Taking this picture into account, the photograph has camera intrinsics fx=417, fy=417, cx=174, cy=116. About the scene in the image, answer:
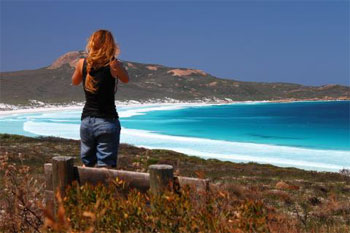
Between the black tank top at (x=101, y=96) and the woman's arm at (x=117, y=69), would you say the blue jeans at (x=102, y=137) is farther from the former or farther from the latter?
the woman's arm at (x=117, y=69)

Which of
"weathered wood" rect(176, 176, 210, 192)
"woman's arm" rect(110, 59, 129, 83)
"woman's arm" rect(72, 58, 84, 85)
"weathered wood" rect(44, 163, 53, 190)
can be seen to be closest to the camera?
"weathered wood" rect(176, 176, 210, 192)

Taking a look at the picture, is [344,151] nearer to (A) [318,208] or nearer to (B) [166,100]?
(A) [318,208]

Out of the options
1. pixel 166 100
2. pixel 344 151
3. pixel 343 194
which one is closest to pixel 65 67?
pixel 166 100

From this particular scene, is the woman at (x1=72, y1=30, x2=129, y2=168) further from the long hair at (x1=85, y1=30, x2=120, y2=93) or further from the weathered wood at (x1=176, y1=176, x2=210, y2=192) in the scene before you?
the weathered wood at (x1=176, y1=176, x2=210, y2=192)

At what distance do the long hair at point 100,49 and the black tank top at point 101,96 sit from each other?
79 millimetres

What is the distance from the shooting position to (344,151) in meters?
37.0

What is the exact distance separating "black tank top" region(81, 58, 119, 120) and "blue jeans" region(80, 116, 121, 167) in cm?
6

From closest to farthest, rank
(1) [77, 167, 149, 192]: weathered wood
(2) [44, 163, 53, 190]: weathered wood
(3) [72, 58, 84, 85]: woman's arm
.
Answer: (1) [77, 167, 149, 192]: weathered wood
(2) [44, 163, 53, 190]: weathered wood
(3) [72, 58, 84, 85]: woman's arm

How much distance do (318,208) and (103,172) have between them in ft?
24.6

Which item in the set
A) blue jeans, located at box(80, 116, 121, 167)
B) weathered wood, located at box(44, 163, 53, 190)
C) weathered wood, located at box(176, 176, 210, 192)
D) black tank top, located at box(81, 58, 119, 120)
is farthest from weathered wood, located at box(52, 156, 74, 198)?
weathered wood, located at box(176, 176, 210, 192)

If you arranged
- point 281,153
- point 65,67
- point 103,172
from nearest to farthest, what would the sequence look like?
point 103,172
point 281,153
point 65,67

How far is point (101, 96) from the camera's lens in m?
4.34

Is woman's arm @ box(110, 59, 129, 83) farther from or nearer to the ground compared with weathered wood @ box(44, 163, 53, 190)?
farther from the ground

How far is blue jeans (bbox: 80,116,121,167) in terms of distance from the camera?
4289mm
